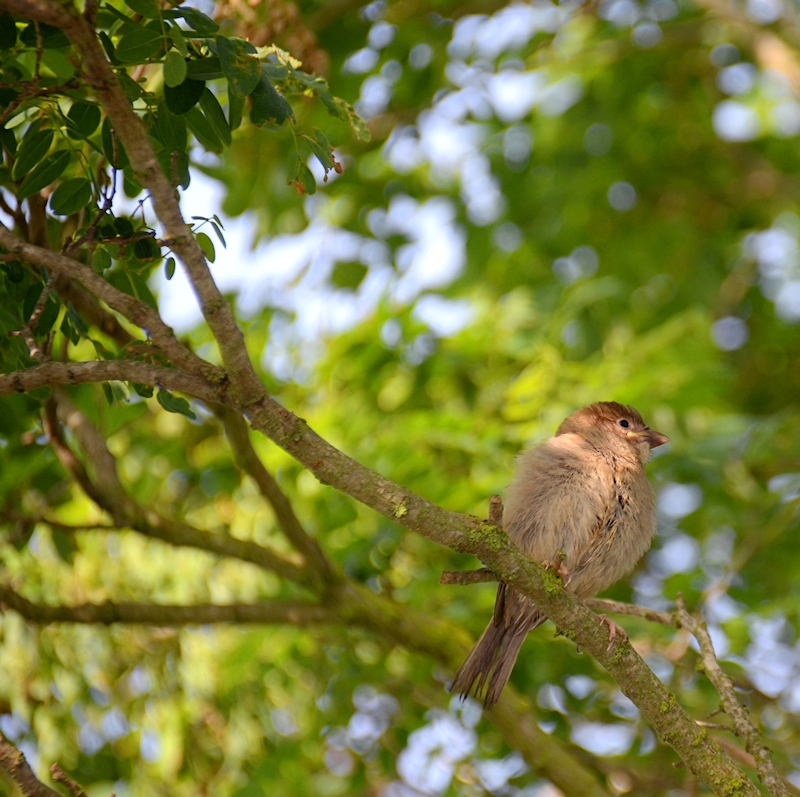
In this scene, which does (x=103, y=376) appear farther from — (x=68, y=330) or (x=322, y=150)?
(x=322, y=150)

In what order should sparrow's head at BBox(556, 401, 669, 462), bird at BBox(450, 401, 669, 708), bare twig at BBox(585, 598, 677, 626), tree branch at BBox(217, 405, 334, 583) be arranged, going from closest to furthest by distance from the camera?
bare twig at BBox(585, 598, 677, 626)
bird at BBox(450, 401, 669, 708)
tree branch at BBox(217, 405, 334, 583)
sparrow's head at BBox(556, 401, 669, 462)

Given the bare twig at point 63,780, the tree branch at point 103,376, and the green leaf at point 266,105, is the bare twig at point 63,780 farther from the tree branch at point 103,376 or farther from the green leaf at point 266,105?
the green leaf at point 266,105

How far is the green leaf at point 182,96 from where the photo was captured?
7.97 ft

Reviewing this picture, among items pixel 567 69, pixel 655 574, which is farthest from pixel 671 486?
pixel 567 69

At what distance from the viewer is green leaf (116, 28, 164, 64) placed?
230 centimetres

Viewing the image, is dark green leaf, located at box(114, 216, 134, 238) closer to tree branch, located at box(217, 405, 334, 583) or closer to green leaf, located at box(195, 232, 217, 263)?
green leaf, located at box(195, 232, 217, 263)

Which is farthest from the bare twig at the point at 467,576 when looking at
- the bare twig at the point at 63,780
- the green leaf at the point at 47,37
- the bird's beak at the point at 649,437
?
the bird's beak at the point at 649,437

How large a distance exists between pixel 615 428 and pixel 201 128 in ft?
8.67

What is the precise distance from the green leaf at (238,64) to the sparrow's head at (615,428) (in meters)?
2.53

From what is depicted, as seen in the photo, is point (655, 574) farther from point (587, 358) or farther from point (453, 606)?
point (453, 606)

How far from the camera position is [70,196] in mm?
2787

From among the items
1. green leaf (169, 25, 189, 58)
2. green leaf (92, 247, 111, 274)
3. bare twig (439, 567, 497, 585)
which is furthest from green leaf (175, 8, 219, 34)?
bare twig (439, 567, 497, 585)

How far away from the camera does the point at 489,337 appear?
5277 millimetres

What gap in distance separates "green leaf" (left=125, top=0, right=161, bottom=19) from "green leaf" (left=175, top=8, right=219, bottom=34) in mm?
64
